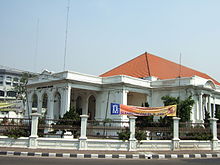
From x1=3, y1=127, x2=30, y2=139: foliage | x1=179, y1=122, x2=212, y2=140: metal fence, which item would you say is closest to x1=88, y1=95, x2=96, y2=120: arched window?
x1=179, y1=122, x2=212, y2=140: metal fence

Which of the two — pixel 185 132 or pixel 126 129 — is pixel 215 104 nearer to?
pixel 185 132

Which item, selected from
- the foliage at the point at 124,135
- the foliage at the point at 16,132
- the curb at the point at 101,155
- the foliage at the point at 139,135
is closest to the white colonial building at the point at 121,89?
the foliage at the point at 139,135

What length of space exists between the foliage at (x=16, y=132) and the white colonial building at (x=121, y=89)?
1203 cm

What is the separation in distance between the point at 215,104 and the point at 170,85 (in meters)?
7.64

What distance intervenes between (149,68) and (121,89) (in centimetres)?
602

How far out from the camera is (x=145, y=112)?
16750 millimetres

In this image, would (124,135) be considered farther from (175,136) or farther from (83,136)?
(175,136)

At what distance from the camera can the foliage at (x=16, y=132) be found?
11.4m

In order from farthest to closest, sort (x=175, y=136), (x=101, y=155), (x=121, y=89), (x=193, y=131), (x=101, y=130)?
A: 1. (x=121, y=89)
2. (x=193, y=131)
3. (x=175, y=136)
4. (x=101, y=130)
5. (x=101, y=155)

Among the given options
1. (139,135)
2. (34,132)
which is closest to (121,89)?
(139,135)

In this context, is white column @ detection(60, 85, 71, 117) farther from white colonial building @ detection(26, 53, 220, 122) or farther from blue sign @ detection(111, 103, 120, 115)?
blue sign @ detection(111, 103, 120, 115)

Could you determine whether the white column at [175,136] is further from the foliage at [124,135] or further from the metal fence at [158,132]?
the foliage at [124,135]

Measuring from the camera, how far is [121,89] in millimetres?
25547

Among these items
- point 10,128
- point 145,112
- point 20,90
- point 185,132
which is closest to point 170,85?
point 145,112
